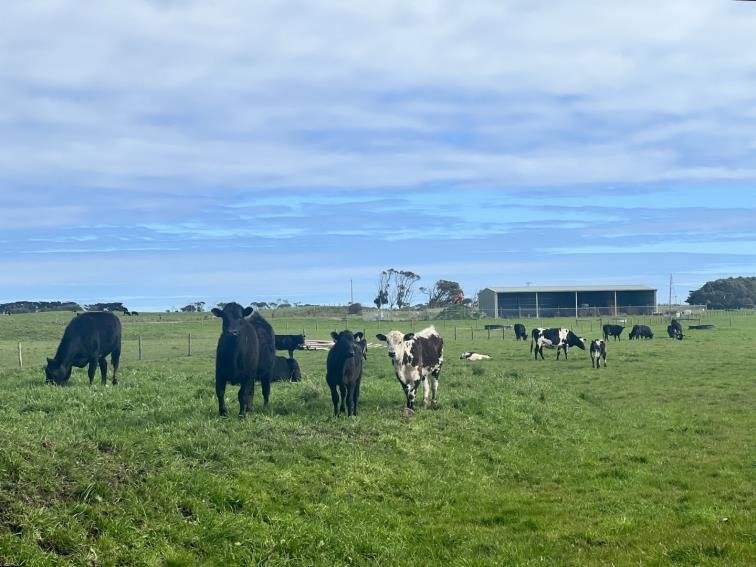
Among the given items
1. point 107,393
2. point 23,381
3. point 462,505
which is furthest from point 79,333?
point 462,505

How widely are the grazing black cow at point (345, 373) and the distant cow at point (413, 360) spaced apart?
4.06 ft

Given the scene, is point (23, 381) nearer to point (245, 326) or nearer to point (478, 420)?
point (245, 326)

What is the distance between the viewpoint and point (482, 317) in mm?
90188

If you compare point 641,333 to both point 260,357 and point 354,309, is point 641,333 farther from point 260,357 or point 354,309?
point 354,309

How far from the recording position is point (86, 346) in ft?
72.9

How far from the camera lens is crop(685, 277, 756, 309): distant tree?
424 ft

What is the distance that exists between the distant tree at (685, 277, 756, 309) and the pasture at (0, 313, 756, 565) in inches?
4564

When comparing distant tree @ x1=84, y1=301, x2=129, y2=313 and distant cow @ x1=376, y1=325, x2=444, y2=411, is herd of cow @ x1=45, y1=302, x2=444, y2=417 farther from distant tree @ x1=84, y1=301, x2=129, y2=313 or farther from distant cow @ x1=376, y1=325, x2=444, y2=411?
distant tree @ x1=84, y1=301, x2=129, y2=313

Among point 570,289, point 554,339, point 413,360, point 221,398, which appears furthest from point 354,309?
point 221,398

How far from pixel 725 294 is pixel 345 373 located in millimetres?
126687

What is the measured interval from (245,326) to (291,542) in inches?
336

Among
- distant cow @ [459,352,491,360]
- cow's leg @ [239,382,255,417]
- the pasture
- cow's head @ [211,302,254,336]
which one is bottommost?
the pasture

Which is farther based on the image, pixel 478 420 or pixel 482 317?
pixel 482 317

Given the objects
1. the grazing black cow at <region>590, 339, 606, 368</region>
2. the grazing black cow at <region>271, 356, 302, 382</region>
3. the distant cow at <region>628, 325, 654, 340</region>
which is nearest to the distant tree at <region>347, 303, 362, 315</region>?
the distant cow at <region>628, 325, 654, 340</region>
